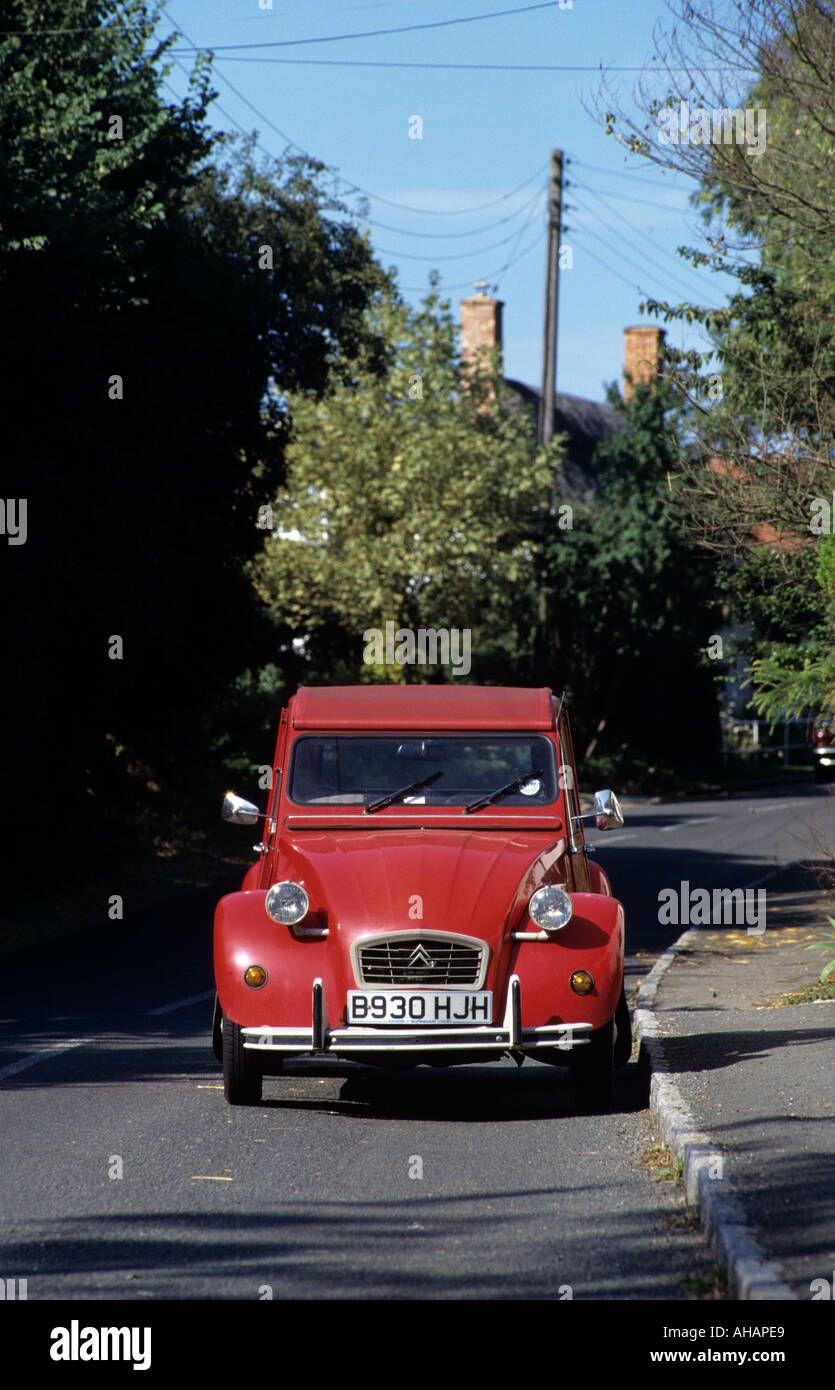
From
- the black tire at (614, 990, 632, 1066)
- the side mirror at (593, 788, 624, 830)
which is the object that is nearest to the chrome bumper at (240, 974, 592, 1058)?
the black tire at (614, 990, 632, 1066)

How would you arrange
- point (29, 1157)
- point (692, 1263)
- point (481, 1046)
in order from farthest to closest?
point (481, 1046), point (29, 1157), point (692, 1263)

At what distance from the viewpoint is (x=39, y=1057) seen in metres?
9.92

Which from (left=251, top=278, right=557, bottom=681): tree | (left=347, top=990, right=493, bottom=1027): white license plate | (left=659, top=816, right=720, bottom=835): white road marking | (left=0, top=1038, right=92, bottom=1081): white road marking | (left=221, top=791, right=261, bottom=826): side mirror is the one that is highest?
(left=251, top=278, right=557, bottom=681): tree

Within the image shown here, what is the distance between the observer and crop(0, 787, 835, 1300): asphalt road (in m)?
5.38

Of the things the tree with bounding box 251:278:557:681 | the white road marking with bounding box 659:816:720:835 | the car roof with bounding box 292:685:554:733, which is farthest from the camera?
the tree with bounding box 251:278:557:681

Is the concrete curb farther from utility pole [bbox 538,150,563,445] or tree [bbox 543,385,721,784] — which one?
tree [bbox 543,385,721,784]

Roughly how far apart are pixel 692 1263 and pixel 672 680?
1507 inches

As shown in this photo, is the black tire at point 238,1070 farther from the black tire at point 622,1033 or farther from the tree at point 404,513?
the tree at point 404,513

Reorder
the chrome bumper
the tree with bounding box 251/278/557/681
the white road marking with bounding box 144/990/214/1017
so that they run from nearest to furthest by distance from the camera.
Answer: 1. the chrome bumper
2. the white road marking with bounding box 144/990/214/1017
3. the tree with bounding box 251/278/557/681

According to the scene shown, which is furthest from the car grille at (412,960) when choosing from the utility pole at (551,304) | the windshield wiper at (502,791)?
the utility pole at (551,304)

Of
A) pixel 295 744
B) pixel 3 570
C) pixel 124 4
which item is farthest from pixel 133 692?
pixel 295 744

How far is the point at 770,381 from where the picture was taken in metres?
18.0

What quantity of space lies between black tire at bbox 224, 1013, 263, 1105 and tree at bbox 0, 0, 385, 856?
350 inches

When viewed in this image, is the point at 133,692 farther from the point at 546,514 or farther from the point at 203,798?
the point at 546,514
